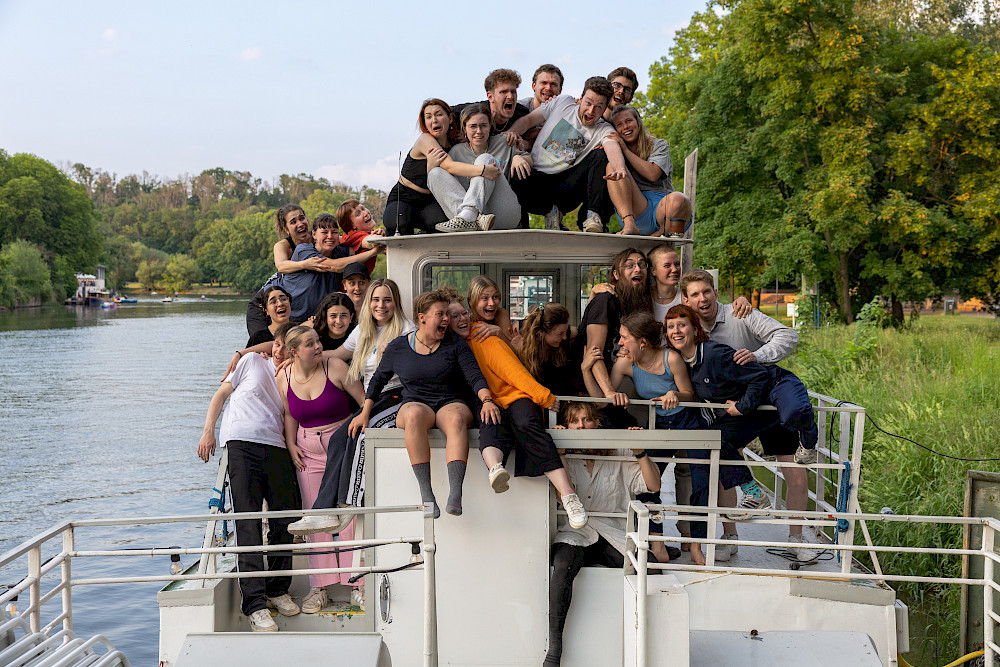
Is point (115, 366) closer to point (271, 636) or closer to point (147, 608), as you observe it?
point (147, 608)

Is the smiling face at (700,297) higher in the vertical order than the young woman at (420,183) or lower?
A: lower

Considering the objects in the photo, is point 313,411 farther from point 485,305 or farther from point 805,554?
point 805,554

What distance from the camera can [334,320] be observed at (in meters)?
6.50

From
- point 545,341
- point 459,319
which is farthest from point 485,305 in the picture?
point 545,341

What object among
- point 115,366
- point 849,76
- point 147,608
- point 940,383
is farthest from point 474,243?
point 115,366

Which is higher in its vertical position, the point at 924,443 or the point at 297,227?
the point at 297,227

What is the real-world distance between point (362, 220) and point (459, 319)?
258 centimetres

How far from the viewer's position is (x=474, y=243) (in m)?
6.79

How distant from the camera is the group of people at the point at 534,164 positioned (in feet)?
22.3

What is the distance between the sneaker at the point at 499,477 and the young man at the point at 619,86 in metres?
3.38

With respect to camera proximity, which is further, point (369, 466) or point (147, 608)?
point (147, 608)

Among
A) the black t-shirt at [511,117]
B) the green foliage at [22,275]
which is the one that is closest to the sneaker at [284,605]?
the black t-shirt at [511,117]

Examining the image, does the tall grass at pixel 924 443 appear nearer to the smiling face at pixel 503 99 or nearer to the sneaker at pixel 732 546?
the sneaker at pixel 732 546

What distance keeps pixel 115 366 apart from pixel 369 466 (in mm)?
36686
